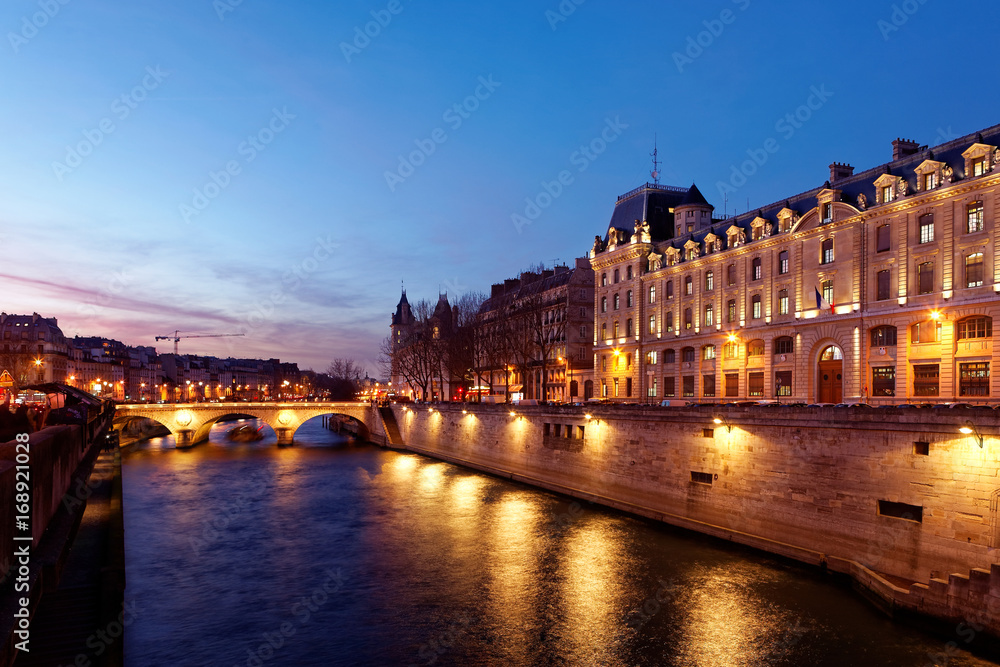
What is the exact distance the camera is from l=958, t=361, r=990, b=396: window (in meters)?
38.1

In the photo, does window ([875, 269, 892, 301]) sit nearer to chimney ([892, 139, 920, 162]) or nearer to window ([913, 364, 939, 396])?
window ([913, 364, 939, 396])

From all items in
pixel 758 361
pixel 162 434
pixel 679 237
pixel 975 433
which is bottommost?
pixel 162 434

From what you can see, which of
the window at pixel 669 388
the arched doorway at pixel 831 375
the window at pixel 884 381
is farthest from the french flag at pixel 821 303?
the window at pixel 669 388

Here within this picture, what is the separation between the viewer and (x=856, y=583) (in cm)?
2625

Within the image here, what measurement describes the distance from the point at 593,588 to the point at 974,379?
2529 centimetres

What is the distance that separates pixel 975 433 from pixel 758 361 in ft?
98.3

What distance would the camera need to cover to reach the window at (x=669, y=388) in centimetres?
6262

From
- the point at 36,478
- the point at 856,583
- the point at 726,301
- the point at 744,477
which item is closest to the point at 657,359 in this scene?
the point at 726,301

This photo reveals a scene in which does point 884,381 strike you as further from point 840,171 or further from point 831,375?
point 840,171

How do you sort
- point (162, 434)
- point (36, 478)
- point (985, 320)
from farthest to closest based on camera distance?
1. point (162, 434)
2. point (985, 320)
3. point (36, 478)

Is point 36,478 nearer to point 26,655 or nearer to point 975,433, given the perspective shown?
point 26,655

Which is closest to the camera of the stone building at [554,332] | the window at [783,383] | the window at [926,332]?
the window at [926,332]

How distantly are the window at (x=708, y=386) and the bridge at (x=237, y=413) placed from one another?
4190 centimetres

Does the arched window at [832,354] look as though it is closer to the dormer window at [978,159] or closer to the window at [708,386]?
the window at [708,386]
